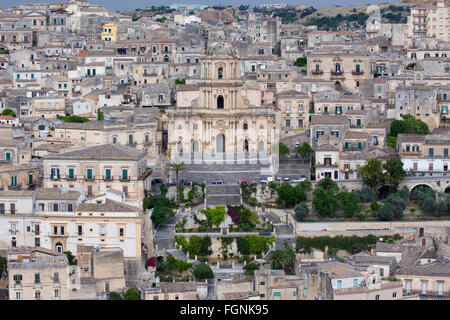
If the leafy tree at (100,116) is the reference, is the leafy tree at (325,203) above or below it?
below

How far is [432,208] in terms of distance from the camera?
5253 cm

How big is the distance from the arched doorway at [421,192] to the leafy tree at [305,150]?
6354mm

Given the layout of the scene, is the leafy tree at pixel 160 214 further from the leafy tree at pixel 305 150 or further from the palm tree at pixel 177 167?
the leafy tree at pixel 305 150

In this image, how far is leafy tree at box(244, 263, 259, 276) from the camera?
44269mm

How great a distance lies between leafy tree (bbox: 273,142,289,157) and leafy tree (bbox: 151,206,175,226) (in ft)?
36.0

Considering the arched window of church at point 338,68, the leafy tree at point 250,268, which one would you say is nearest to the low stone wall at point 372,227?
the leafy tree at point 250,268

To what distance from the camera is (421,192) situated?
176ft

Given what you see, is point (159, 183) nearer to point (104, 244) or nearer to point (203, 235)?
point (203, 235)

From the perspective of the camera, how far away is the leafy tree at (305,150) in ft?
191

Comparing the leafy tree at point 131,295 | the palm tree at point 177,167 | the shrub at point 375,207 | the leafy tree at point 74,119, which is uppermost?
the leafy tree at point 74,119

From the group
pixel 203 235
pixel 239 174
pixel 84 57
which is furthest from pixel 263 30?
pixel 203 235

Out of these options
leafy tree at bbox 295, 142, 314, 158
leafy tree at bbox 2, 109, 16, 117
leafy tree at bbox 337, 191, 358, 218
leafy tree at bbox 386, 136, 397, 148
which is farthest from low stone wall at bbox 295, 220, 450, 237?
leafy tree at bbox 2, 109, 16, 117

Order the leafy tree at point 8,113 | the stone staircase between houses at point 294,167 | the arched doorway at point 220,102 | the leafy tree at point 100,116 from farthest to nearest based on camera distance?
the leafy tree at point 8,113 < the leafy tree at point 100,116 < the arched doorway at point 220,102 < the stone staircase between houses at point 294,167

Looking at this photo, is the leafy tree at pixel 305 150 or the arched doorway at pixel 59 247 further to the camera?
the leafy tree at pixel 305 150
